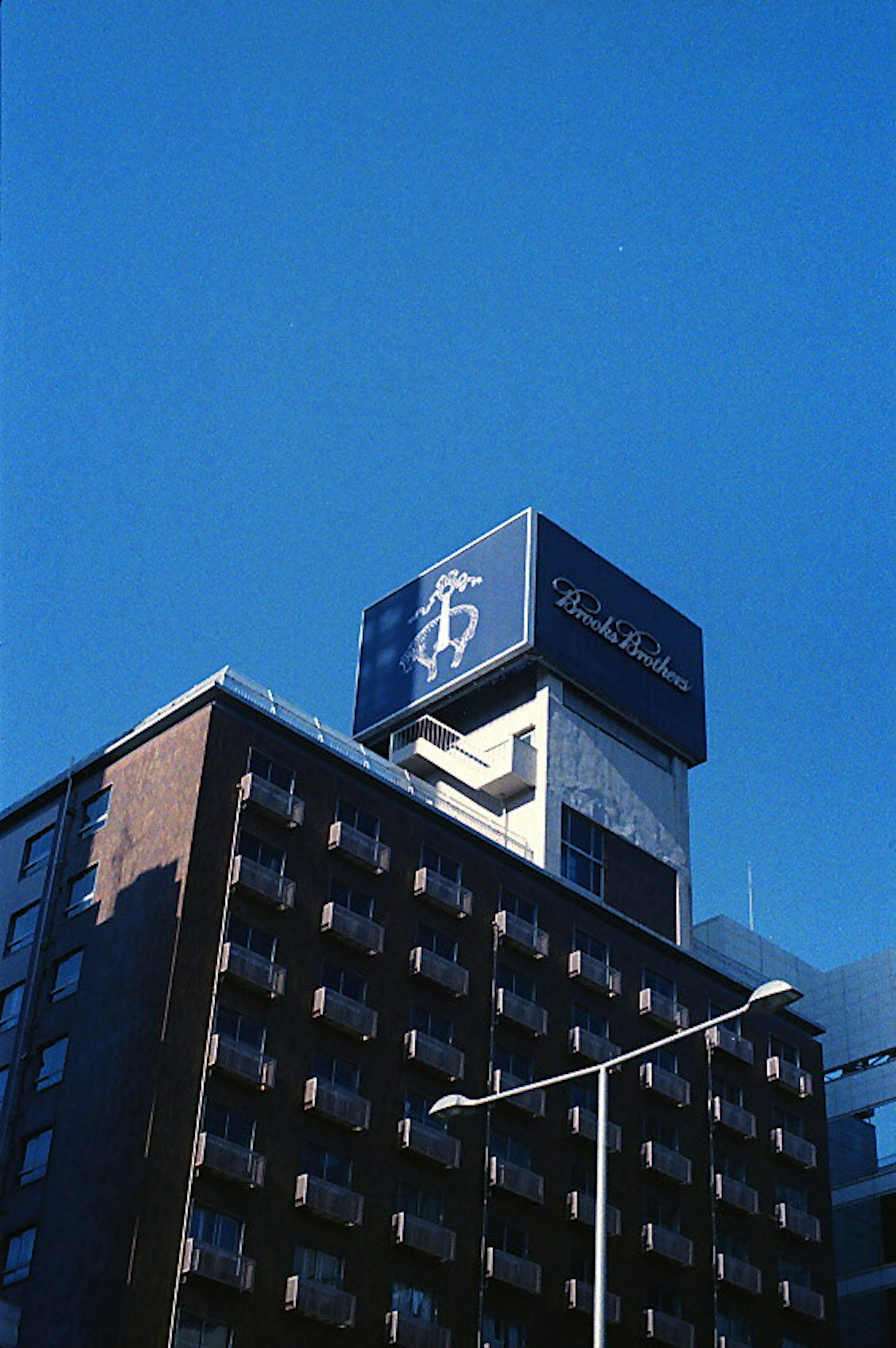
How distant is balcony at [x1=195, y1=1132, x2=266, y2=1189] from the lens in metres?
63.6

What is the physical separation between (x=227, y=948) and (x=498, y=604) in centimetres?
2961

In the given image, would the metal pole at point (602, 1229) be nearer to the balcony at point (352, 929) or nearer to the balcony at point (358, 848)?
the balcony at point (352, 929)

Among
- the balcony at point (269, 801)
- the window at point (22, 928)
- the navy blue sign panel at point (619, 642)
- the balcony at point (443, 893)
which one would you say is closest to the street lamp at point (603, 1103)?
the balcony at point (269, 801)

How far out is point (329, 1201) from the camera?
66312 millimetres

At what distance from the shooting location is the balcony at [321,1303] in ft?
208

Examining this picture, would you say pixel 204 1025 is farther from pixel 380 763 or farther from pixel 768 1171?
pixel 768 1171

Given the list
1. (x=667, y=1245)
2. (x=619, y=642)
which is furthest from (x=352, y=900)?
(x=619, y=642)

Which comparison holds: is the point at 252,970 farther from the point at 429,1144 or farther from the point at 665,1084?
the point at 665,1084

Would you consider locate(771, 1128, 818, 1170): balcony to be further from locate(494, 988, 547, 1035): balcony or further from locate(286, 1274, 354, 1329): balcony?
locate(286, 1274, 354, 1329): balcony

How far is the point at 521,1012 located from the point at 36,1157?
829 inches

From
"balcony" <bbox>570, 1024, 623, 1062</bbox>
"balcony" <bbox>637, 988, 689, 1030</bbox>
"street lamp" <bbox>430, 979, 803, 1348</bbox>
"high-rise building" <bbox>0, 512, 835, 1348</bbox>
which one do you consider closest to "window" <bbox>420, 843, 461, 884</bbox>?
"high-rise building" <bbox>0, 512, 835, 1348</bbox>

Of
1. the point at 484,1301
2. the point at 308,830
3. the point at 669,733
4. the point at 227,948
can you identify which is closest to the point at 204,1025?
the point at 227,948

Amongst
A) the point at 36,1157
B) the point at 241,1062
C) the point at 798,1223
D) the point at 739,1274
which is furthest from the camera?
the point at 798,1223

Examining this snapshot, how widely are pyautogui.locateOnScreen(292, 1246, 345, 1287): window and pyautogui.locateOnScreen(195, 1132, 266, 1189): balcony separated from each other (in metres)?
2.93
